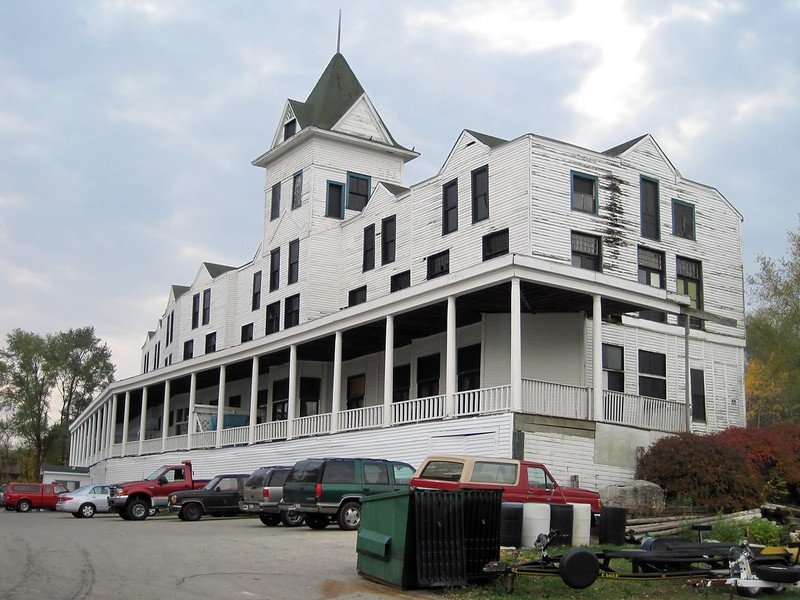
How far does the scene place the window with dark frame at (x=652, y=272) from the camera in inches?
1310

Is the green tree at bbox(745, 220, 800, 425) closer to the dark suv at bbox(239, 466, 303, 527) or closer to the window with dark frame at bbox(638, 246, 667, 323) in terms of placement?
the window with dark frame at bbox(638, 246, 667, 323)

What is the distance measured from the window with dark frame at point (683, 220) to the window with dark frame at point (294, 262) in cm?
1607

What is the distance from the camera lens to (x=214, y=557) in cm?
1675

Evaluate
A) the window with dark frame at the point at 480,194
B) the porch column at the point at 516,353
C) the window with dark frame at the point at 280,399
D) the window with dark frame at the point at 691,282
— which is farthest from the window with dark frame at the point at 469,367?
the window with dark frame at the point at 280,399

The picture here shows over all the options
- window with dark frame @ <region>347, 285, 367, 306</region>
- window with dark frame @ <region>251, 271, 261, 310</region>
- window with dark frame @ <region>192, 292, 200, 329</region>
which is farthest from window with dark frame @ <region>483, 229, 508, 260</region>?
window with dark frame @ <region>192, 292, 200, 329</region>

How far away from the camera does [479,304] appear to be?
1217 inches

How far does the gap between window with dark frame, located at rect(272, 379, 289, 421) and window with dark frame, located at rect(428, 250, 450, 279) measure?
40.9ft

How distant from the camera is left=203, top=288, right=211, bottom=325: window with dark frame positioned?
169ft

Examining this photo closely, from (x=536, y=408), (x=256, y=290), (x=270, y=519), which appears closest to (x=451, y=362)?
(x=536, y=408)

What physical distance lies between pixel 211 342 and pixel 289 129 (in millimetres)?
12726

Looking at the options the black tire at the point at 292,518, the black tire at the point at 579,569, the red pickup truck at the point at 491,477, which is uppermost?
the red pickup truck at the point at 491,477

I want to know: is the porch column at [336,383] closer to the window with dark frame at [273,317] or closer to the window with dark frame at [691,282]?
the window with dark frame at [273,317]

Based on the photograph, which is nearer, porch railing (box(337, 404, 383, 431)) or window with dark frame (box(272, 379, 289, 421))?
porch railing (box(337, 404, 383, 431))

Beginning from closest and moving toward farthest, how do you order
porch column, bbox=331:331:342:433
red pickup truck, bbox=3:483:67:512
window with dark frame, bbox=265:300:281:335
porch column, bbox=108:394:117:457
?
porch column, bbox=331:331:342:433
red pickup truck, bbox=3:483:67:512
window with dark frame, bbox=265:300:281:335
porch column, bbox=108:394:117:457
